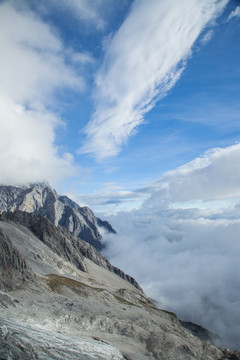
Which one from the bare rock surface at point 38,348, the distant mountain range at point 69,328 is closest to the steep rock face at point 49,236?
the distant mountain range at point 69,328

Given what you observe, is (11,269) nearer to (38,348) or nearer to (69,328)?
(69,328)

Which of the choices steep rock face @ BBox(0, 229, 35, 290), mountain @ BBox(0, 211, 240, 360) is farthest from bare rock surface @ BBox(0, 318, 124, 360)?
steep rock face @ BBox(0, 229, 35, 290)

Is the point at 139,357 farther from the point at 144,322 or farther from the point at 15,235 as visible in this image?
the point at 15,235

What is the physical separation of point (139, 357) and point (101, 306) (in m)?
36.2

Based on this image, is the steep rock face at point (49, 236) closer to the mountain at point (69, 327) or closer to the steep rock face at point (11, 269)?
the mountain at point (69, 327)

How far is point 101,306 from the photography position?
80.6 meters

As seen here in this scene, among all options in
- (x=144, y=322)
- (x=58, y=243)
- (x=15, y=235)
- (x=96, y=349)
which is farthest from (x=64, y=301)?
(x=58, y=243)

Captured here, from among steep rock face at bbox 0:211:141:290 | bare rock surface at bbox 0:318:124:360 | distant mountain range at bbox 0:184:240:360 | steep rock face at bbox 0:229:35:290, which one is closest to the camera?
bare rock surface at bbox 0:318:124:360

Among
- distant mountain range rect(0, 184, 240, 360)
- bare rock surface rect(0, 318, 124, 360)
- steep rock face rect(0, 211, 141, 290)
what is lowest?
bare rock surface rect(0, 318, 124, 360)

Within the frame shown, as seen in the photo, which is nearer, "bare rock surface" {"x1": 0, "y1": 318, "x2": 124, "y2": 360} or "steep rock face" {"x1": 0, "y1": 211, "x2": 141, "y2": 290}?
"bare rock surface" {"x1": 0, "y1": 318, "x2": 124, "y2": 360}

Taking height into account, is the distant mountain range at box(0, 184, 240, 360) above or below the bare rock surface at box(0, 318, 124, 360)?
above

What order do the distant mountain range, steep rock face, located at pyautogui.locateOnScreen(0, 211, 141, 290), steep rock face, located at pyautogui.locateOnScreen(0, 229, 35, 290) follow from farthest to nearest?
steep rock face, located at pyautogui.locateOnScreen(0, 211, 141, 290), steep rock face, located at pyautogui.locateOnScreen(0, 229, 35, 290), the distant mountain range

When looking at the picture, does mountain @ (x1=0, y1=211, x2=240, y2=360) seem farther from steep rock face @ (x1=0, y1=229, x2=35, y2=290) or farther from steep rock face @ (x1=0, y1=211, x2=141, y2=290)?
steep rock face @ (x1=0, y1=211, x2=141, y2=290)

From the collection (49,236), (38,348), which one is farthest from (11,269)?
(49,236)
